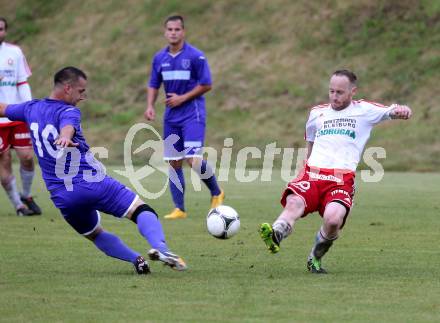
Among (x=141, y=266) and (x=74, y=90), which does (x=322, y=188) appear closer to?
(x=141, y=266)

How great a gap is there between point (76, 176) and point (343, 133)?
2.12 metres

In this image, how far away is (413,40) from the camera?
1009 inches

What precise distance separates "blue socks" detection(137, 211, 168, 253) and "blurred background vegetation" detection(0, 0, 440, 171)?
45.5 ft

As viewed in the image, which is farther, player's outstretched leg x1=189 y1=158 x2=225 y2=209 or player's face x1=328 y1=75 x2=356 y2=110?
player's outstretched leg x1=189 y1=158 x2=225 y2=209

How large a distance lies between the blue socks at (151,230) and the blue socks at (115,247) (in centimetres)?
28

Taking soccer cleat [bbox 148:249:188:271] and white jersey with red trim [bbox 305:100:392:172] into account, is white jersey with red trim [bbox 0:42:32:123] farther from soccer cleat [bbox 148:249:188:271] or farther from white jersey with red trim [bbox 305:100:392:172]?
soccer cleat [bbox 148:249:188:271]

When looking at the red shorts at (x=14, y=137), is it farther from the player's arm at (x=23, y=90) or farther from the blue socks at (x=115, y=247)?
the blue socks at (x=115, y=247)

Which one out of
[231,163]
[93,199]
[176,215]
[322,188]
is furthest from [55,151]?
[231,163]

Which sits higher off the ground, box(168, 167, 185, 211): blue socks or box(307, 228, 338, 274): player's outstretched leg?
box(307, 228, 338, 274): player's outstretched leg

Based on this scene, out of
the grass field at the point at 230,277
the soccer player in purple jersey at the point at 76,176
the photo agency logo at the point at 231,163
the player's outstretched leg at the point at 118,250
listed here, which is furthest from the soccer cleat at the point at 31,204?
the soccer player in purple jersey at the point at 76,176

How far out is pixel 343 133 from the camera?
8031 mm

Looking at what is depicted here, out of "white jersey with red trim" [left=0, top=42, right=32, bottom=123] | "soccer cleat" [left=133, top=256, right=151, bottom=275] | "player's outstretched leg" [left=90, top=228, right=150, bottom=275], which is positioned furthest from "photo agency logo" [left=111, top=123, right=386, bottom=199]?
"soccer cleat" [left=133, top=256, right=151, bottom=275]

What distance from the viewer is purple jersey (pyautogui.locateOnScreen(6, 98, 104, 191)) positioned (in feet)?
24.6

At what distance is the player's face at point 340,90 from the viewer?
8016 millimetres
